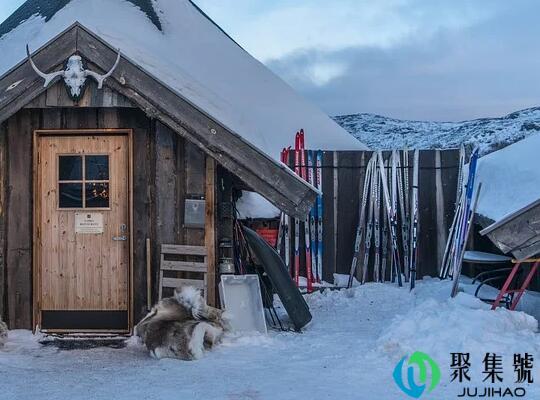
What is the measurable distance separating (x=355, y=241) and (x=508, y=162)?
10.2 feet

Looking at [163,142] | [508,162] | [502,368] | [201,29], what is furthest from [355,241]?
[201,29]

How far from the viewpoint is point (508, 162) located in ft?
35.4

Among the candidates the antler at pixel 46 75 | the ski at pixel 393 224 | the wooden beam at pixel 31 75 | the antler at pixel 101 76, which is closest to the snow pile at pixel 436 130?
the ski at pixel 393 224

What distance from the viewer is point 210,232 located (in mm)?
6809

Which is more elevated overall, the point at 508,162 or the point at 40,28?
the point at 40,28

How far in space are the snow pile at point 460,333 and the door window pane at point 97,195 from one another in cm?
322

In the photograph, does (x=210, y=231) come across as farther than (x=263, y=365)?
Yes

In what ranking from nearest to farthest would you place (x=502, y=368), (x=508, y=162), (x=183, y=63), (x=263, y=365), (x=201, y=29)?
(x=502, y=368) → (x=263, y=365) → (x=508, y=162) → (x=183, y=63) → (x=201, y=29)

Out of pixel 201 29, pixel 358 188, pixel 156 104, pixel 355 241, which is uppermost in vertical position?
pixel 201 29

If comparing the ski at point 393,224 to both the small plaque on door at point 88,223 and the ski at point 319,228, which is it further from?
the small plaque on door at point 88,223

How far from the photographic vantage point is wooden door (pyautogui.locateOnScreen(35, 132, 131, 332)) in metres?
6.91

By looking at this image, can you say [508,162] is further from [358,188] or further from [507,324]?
[507,324]

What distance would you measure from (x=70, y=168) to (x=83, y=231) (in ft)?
2.26

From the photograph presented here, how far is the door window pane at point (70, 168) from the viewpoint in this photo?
22.8 ft
